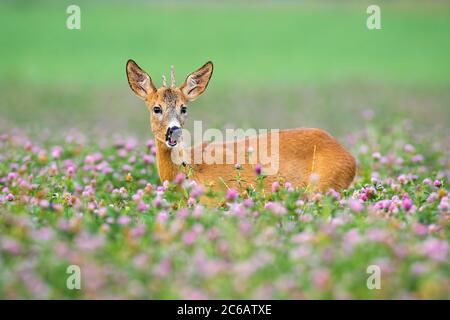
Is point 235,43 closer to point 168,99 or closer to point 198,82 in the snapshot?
point 198,82

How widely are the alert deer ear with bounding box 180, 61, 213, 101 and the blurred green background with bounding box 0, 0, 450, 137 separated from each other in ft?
16.9

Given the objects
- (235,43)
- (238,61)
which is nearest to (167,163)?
(238,61)

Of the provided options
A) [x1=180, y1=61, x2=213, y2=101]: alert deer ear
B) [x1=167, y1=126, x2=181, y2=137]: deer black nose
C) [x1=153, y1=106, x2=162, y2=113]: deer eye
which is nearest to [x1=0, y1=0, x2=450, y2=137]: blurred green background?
[x1=180, y1=61, x2=213, y2=101]: alert deer ear

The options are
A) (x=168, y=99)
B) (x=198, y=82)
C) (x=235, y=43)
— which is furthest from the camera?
(x=235, y=43)

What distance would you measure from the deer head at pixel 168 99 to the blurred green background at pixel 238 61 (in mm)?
5237

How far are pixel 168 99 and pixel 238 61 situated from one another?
23.5 m

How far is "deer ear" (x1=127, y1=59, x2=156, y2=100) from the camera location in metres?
7.27

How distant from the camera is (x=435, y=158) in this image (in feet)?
30.7

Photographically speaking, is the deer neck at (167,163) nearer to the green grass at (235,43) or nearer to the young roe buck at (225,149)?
the young roe buck at (225,149)

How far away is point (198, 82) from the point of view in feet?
24.7

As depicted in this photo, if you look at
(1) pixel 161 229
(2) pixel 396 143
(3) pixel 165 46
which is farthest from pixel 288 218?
(3) pixel 165 46

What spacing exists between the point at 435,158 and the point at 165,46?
2337 centimetres

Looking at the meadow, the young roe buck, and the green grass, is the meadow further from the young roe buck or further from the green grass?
the green grass
